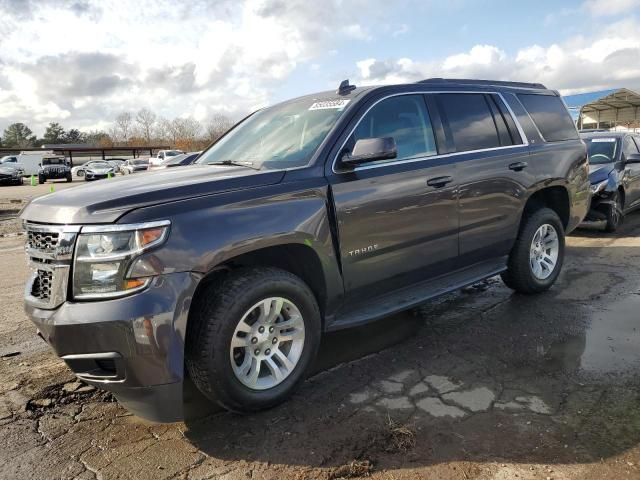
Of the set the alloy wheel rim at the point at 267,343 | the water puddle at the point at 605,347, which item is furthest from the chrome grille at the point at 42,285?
the water puddle at the point at 605,347

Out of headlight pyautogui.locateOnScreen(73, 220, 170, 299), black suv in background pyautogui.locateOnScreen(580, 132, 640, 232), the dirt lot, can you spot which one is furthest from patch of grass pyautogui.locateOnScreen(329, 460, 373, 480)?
black suv in background pyautogui.locateOnScreen(580, 132, 640, 232)

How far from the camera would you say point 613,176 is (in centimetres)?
868

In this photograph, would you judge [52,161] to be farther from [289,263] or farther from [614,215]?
[289,263]

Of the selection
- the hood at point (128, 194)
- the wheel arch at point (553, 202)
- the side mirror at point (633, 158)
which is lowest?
the wheel arch at point (553, 202)

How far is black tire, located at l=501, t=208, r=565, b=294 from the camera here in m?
5.05

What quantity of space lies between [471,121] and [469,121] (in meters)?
0.03

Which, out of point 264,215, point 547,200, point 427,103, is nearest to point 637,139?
point 547,200

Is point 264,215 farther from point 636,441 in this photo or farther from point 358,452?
point 636,441

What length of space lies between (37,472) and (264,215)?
1804 millimetres

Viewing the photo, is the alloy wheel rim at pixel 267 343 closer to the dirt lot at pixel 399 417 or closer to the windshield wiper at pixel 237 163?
the dirt lot at pixel 399 417

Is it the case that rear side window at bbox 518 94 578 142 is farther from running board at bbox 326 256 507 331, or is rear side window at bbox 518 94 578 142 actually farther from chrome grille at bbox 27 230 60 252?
chrome grille at bbox 27 230 60 252

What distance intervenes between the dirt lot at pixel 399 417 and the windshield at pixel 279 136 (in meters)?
1.57

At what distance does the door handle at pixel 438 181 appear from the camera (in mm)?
4027

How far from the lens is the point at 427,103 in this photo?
427 cm
